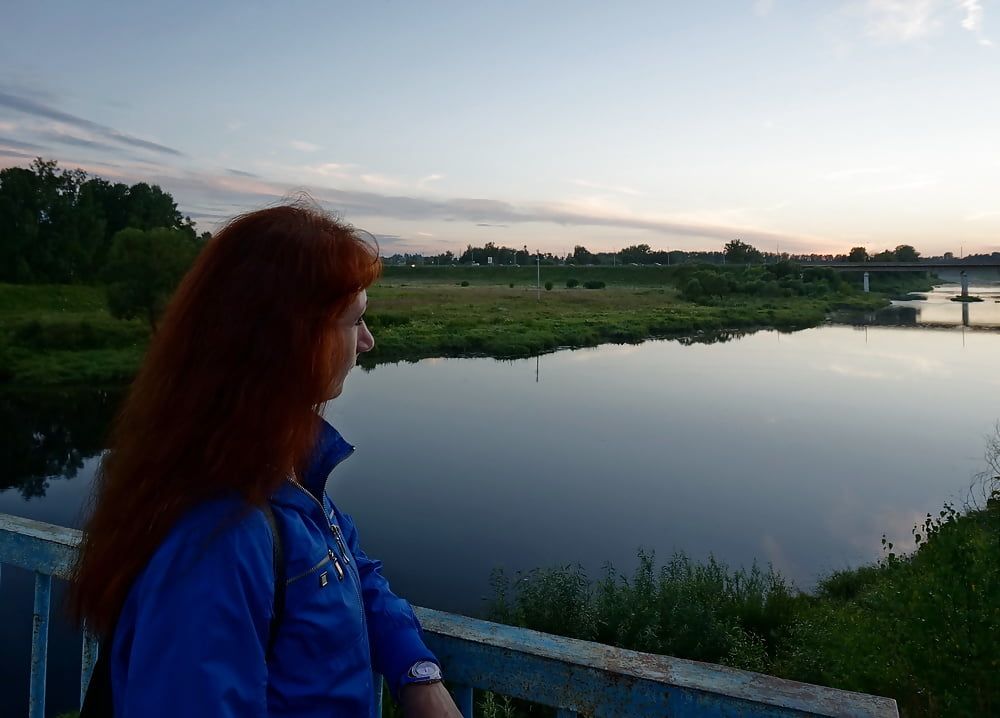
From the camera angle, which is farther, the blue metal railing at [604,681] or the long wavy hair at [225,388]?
the blue metal railing at [604,681]

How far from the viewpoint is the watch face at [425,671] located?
4.18 ft

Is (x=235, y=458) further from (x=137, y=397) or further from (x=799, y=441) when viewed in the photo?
(x=799, y=441)

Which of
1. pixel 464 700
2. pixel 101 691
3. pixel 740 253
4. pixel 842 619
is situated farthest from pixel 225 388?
pixel 740 253

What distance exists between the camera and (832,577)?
8.64 metres

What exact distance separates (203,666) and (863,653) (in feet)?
17.9

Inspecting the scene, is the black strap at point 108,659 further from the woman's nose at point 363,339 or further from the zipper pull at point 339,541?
the woman's nose at point 363,339

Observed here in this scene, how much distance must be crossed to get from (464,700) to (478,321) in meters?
34.5

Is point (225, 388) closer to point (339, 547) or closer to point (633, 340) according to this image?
point (339, 547)

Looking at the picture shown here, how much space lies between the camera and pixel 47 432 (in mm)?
16078

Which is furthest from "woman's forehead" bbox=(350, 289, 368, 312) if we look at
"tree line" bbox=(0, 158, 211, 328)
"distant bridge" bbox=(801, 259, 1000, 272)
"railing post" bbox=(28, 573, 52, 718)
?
"distant bridge" bbox=(801, 259, 1000, 272)

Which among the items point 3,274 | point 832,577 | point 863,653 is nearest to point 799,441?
point 832,577

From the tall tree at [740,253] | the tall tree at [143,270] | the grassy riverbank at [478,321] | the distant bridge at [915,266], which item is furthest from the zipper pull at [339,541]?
the tall tree at [740,253]

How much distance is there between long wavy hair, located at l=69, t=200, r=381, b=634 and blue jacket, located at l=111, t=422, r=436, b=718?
53 millimetres

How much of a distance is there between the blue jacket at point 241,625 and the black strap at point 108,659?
0.4 inches
